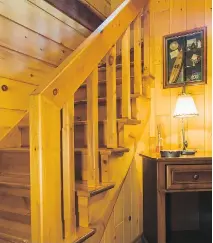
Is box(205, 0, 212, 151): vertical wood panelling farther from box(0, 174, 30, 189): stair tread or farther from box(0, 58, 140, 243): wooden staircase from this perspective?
box(0, 174, 30, 189): stair tread

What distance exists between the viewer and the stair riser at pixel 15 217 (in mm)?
1365

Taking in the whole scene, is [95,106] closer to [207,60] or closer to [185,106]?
[185,106]

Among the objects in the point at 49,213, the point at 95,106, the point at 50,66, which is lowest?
the point at 49,213

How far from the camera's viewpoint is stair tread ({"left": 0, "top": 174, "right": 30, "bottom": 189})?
4.25ft

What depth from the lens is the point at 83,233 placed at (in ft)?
3.92

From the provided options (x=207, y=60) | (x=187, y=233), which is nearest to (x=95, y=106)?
(x=207, y=60)

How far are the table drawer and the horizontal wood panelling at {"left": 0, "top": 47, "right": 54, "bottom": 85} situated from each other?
3.65ft

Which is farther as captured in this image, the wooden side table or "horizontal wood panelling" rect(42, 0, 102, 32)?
"horizontal wood panelling" rect(42, 0, 102, 32)

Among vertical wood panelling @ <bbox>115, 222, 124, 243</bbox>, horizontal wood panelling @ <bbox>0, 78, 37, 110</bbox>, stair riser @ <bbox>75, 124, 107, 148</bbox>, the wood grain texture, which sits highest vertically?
the wood grain texture

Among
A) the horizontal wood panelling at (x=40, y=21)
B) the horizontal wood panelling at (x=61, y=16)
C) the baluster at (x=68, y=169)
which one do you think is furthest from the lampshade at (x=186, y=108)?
the horizontal wood panelling at (x=61, y=16)

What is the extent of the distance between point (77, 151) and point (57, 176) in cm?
39

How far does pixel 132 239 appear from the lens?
→ 204 centimetres

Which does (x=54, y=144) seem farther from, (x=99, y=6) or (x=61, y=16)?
(x=99, y=6)

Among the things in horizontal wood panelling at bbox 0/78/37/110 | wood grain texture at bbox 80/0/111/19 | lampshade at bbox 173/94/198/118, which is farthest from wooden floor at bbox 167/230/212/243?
wood grain texture at bbox 80/0/111/19
